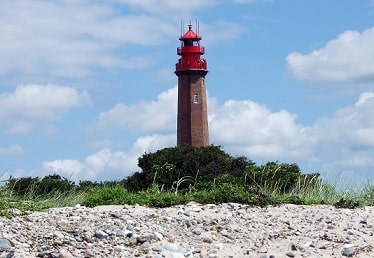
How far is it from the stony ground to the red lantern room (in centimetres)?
4153

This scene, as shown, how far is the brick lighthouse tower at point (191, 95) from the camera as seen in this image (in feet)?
177

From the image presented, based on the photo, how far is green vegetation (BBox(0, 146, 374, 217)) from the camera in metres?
14.1

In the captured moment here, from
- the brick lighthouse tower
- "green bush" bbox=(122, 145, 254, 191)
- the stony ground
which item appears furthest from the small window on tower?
the stony ground

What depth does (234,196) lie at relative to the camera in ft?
46.2

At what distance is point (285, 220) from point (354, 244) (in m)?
1.51

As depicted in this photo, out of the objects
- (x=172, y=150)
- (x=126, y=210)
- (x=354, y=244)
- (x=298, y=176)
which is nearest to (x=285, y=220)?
(x=354, y=244)

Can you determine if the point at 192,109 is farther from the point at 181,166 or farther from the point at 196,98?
the point at 181,166

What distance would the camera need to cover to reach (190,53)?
178 ft

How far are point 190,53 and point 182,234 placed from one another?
43580mm

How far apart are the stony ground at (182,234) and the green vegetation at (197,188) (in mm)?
1172

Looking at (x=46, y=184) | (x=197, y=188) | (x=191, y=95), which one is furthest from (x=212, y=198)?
(x=191, y=95)

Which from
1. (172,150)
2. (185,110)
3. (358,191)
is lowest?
(358,191)

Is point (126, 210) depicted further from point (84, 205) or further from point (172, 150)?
point (172, 150)

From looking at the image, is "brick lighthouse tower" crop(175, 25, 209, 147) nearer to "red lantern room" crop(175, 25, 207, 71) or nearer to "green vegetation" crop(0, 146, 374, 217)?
"red lantern room" crop(175, 25, 207, 71)
